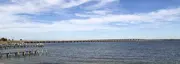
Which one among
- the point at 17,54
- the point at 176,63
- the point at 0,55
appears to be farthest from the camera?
the point at 17,54

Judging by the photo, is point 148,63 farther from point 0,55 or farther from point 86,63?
point 0,55

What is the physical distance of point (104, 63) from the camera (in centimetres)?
5656

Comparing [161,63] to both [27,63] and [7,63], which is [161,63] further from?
[7,63]

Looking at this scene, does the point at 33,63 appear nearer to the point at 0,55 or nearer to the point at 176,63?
the point at 0,55

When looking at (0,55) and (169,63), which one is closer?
(169,63)

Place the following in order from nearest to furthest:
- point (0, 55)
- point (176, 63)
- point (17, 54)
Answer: point (176, 63) → point (0, 55) → point (17, 54)

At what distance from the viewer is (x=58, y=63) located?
5797 cm

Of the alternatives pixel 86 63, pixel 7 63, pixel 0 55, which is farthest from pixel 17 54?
pixel 86 63

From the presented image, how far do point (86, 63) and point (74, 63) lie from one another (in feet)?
8.22

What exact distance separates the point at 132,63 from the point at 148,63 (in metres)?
3.06

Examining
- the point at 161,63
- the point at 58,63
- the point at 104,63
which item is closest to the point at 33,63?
the point at 58,63

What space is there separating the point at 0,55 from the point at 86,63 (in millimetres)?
29459

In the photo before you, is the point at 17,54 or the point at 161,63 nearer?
the point at 161,63

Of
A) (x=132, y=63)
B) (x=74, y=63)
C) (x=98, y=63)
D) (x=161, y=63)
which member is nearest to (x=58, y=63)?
(x=74, y=63)
